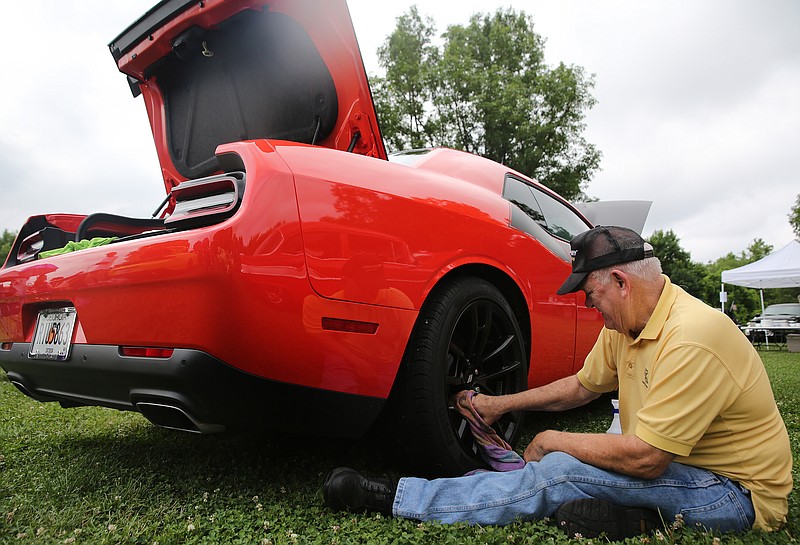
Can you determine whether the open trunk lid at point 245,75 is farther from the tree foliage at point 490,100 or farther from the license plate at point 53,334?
the tree foliage at point 490,100

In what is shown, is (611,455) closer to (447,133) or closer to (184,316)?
(184,316)

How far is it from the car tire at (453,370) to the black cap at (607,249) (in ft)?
1.56

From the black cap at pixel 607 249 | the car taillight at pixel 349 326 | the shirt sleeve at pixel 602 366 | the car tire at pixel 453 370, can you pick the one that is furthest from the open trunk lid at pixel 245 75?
the shirt sleeve at pixel 602 366

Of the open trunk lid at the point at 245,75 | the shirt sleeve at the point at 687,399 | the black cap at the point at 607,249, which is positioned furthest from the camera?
the open trunk lid at the point at 245,75

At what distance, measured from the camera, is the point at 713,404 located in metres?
1.60

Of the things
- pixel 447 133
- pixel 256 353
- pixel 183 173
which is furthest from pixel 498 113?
pixel 256 353

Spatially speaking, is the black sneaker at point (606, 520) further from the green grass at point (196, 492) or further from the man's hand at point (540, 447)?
the man's hand at point (540, 447)

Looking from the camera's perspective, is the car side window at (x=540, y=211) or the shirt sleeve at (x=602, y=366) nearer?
the shirt sleeve at (x=602, y=366)

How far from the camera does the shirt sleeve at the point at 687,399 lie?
1.60m

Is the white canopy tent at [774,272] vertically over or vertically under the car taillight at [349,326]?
under

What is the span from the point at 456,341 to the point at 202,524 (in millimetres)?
1146

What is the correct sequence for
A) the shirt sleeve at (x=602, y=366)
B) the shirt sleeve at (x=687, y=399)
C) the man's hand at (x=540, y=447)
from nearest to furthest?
the shirt sleeve at (x=687, y=399) < the man's hand at (x=540, y=447) < the shirt sleeve at (x=602, y=366)

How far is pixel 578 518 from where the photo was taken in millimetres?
1716

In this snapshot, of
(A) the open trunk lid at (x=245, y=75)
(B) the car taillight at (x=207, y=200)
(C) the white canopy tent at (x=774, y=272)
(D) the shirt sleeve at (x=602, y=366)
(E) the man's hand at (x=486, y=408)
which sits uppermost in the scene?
(A) the open trunk lid at (x=245, y=75)
